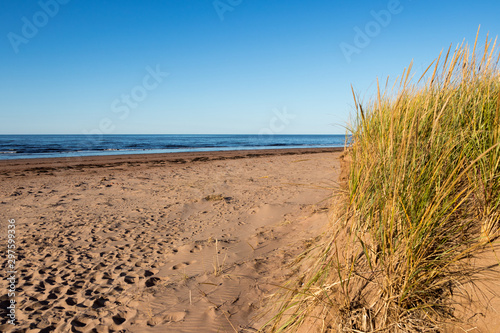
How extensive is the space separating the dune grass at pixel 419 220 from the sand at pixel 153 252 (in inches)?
36.9

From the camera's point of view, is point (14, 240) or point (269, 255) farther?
point (14, 240)

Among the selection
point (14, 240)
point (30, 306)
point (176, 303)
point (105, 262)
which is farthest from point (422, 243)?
point (14, 240)

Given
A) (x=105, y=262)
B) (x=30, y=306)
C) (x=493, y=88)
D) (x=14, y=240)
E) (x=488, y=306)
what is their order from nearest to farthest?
1. (x=488, y=306)
2. (x=493, y=88)
3. (x=30, y=306)
4. (x=105, y=262)
5. (x=14, y=240)

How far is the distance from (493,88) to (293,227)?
3.67 meters

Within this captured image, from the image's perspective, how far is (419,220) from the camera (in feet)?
6.54

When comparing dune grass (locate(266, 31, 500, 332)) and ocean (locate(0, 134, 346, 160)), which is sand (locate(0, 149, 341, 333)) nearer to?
dune grass (locate(266, 31, 500, 332))

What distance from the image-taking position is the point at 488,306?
1.82 m

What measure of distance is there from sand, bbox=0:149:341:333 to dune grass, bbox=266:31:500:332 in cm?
94

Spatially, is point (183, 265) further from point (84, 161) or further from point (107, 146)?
point (107, 146)

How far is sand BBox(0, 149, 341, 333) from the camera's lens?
10.2ft

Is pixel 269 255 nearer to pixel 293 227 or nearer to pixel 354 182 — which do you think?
pixel 293 227

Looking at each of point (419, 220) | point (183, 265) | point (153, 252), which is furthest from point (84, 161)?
point (419, 220)

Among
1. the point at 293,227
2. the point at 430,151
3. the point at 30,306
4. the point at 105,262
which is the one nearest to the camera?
the point at 430,151

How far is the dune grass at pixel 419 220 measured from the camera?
6.23ft
